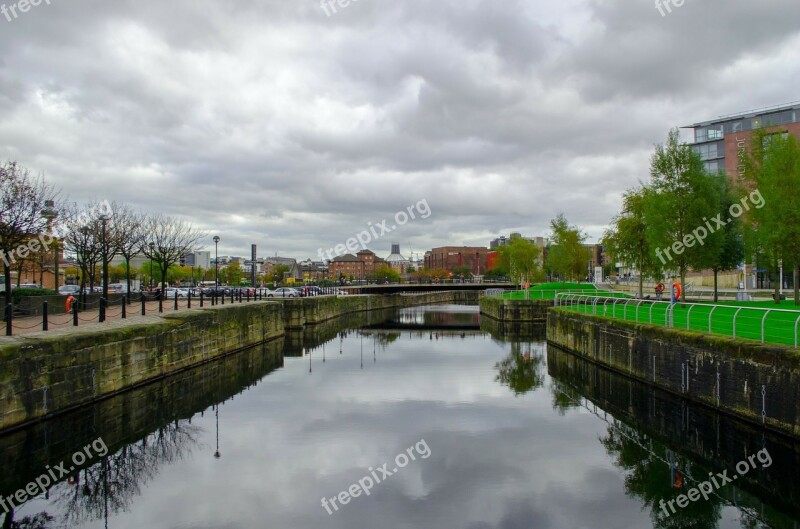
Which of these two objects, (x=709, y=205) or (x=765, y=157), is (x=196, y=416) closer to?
(x=709, y=205)

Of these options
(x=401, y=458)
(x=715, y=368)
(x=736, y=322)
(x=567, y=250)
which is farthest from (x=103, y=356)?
(x=567, y=250)

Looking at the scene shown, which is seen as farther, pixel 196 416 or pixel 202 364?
pixel 202 364

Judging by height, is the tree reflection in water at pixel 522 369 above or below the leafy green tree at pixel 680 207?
below

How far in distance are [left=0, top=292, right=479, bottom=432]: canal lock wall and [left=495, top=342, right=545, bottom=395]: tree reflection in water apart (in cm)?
1420

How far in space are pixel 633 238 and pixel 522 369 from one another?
18.2m

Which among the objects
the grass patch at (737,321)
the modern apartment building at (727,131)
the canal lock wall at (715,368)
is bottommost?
the canal lock wall at (715,368)

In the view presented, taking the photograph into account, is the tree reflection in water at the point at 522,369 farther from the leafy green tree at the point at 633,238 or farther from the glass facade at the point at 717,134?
the glass facade at the point at 717,134

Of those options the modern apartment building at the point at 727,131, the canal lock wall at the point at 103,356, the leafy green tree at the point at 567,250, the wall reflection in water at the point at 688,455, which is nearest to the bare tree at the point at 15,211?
the canal lock wall at the point at 103,356

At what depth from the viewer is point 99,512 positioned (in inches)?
445

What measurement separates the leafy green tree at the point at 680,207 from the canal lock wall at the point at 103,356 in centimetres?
2492

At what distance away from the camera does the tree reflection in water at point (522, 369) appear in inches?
962

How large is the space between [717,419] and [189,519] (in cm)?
1385

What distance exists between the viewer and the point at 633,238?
41844 mm

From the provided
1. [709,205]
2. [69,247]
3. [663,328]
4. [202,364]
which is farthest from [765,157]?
[69,247]
